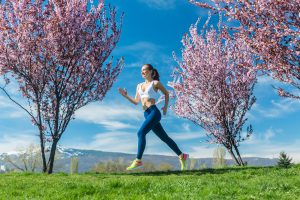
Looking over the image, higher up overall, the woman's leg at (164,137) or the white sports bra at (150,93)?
the white sports bra at (150,93)

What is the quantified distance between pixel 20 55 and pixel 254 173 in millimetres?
14130

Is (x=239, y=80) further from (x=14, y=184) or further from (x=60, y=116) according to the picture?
(x=14, y=184)

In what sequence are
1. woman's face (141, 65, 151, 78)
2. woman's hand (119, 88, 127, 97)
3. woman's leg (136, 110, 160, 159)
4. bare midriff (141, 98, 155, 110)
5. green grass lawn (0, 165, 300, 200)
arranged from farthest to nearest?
woman's face (141, 65, 151, 78), woman's hand (119, 88, 127, 97), bare midriff (141, 98, 155, 110), woman's leg (136, 110, 160, 159), green grass lawn (0, 165, 300, 200)

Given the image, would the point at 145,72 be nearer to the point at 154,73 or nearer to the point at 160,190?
the point at 154,73

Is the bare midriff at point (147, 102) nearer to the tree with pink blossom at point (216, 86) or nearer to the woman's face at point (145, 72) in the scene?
the woman's face at point (145, 72)

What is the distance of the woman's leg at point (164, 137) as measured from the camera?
575 inches

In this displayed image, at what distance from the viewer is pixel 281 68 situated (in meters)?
15.6

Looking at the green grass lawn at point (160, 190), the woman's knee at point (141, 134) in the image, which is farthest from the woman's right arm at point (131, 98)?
the green grass lawn at point (160, 190)

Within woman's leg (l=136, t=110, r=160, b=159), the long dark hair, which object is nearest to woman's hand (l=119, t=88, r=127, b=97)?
the long dark hair

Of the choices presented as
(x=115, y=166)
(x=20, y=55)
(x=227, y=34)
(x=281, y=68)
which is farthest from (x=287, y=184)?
(x=115, y=166)

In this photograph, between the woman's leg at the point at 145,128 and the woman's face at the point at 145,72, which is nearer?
the woman's leg at the point at 145,128

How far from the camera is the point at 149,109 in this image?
1436 cm

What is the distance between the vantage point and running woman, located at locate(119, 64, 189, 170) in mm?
14156

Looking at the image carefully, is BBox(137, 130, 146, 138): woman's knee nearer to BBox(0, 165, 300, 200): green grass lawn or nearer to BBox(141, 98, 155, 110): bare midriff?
BBox(141, 98, 155, 110): bare midriff
